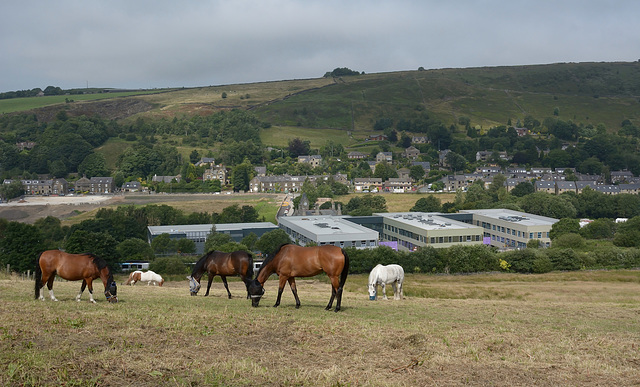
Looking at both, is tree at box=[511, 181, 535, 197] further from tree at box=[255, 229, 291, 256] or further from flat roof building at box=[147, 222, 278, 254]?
tree at box=[255, 229, 291, 256]

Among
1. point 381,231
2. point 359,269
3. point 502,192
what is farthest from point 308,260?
point 502,192

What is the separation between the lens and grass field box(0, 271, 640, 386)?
8844mm

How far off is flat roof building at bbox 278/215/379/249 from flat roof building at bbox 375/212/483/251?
6348mm

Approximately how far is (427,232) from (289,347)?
187 feet

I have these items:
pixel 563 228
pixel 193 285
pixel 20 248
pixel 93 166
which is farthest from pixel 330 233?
pixel 93 166

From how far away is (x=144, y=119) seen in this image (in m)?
195

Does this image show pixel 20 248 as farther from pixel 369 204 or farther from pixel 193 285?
pixel 369 204

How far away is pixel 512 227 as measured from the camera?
73.8 meters

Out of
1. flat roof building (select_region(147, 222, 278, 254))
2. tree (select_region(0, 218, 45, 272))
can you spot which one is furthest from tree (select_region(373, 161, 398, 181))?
tree (select_region(0, 218, 45, 272))

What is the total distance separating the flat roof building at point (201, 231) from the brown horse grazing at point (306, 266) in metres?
53.2

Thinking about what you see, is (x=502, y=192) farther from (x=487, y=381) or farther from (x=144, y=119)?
(x=144, y=119)

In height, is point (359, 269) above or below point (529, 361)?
below

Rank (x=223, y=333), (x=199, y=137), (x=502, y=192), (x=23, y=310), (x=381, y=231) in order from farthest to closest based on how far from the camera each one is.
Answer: (x=199, y=137) < (x=502, y=192) < (x=381, y=231) < (x=23, y=310) < (x=223, y=333)

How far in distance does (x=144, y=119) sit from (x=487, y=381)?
200487mm
